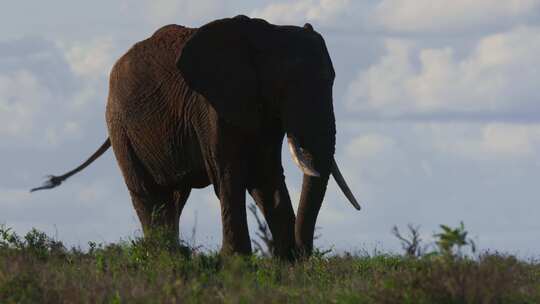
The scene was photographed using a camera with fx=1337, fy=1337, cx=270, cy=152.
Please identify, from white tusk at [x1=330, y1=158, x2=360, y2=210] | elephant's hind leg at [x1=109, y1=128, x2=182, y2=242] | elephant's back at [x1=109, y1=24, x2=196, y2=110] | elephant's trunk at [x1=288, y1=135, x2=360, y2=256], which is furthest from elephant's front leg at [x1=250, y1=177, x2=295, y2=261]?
elephant's hind leg at [x1=109, y1=128, x2=182, y2=242]

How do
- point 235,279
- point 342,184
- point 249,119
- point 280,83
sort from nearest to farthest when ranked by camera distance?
1. point 235,279
2. point 280,83
3. point 249,119
4. point 342,184

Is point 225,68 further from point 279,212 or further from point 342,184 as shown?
point 342,184

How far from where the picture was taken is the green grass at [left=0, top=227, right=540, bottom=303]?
11523 millimetres

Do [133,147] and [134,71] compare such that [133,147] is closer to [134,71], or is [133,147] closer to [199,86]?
[134,71]

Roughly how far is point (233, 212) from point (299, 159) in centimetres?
114

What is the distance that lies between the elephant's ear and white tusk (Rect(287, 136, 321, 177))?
2.25 feet

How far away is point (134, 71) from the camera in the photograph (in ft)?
63.8

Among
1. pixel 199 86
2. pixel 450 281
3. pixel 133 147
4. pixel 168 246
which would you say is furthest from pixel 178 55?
pixel 450 281

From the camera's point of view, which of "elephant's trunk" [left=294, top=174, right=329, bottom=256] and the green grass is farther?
"elephant's trunk" [left=294, top=174, right=329, bottom=256]

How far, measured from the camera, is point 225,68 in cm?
1734

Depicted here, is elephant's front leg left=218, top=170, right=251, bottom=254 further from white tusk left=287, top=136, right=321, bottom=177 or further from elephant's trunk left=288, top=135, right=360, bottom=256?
white tusk left=287, top=136, right=321, bottom=177

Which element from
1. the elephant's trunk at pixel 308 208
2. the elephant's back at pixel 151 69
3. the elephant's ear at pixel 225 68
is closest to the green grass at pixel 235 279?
the elephant's trunk at pixel 308 208

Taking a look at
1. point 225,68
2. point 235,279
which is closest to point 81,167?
point 225,68

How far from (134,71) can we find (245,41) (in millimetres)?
2693
